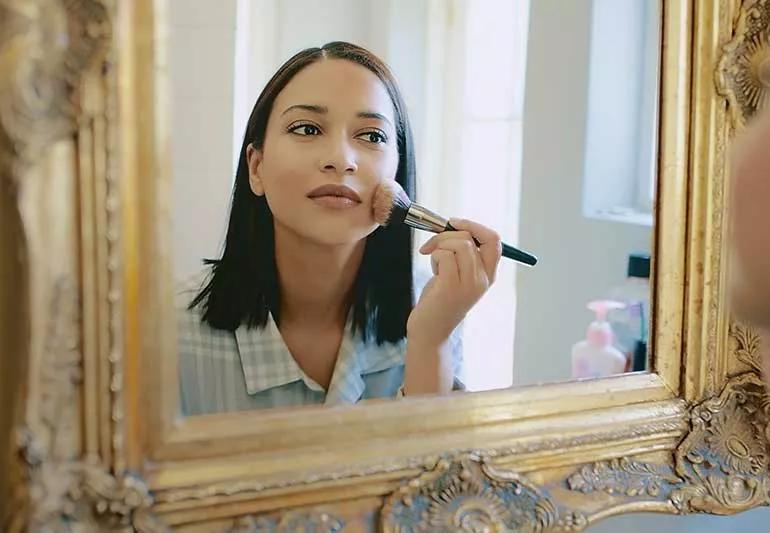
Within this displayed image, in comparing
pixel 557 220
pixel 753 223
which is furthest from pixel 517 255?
pixel 753 223

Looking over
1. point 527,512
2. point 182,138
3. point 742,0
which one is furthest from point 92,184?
point 742,0

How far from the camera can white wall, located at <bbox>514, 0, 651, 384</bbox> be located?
1.64 ft

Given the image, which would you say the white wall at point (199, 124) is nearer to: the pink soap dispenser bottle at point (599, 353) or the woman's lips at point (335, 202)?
A: the woman's lips at point (335, 202)

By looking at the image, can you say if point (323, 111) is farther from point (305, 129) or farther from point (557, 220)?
point (557, 220)

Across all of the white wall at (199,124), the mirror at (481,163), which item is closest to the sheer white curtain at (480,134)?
the mirror at (481,163)

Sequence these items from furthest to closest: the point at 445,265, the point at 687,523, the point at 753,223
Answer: the point at 687,523 → the point at 445,265 → the point at 753,223

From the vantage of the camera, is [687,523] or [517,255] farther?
[687,523]

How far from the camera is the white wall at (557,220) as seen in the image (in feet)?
1.64

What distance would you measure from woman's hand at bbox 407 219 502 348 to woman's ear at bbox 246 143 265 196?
3.6 inches

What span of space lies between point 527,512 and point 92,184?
275 mm

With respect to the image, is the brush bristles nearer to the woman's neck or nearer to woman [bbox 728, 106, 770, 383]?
the woman's neck

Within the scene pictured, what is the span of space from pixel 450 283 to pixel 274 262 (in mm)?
95

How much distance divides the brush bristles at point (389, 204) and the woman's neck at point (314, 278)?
17 millimetres

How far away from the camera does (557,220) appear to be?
514mm
